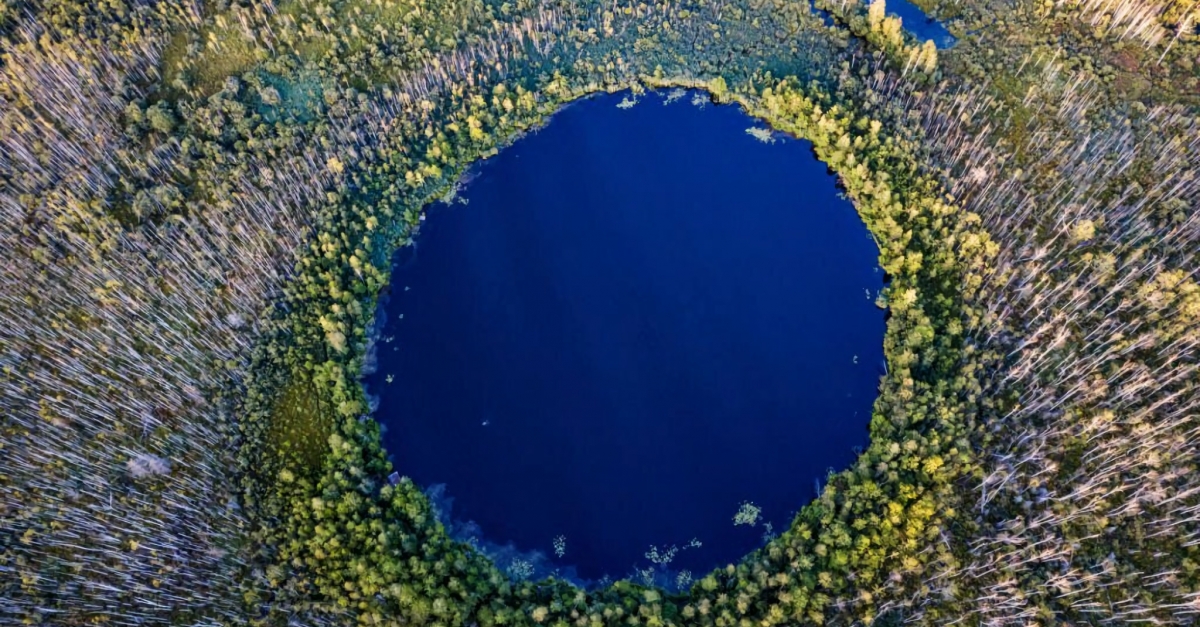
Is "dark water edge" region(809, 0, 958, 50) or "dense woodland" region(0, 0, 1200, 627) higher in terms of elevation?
"dark water edge" region(809, 0, 958, 50)

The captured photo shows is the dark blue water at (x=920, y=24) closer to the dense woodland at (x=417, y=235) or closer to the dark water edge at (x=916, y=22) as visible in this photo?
the dark water edge at (x=916, y=22)

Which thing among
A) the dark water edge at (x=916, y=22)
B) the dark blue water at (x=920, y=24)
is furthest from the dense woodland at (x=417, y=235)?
the dark blue water at (x=920, y=24)

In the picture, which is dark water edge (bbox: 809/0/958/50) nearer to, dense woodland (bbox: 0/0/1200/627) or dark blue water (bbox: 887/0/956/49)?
dark blue water (bbox: 887/0/956/49)

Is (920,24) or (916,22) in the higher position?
(916,22)

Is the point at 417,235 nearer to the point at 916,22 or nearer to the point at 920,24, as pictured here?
the point at 916,22

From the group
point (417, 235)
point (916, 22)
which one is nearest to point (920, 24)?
point (916, 22)

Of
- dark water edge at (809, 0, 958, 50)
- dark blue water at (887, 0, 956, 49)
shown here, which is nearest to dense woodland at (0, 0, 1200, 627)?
dark water edge at (809, 0, 958, 50)

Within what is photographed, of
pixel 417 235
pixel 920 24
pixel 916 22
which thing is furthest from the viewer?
pixel 916 22

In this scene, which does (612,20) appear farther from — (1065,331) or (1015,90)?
(1065,331)

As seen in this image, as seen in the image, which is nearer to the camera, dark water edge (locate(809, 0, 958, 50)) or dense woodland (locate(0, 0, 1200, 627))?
dense woodland (locate(0, 0, 1200, 627))
